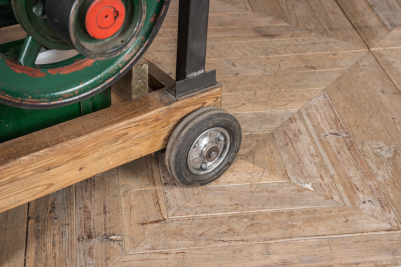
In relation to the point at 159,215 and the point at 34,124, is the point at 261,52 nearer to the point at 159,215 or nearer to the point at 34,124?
the point at 159,215

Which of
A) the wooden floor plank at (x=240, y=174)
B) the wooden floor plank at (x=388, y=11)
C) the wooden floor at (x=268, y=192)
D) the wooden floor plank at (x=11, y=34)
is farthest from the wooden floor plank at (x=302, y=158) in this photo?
the wooden floor plank at (x=11, y=34)

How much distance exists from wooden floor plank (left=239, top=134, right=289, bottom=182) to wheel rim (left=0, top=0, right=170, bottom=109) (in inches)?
26.0

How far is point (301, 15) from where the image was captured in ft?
8.43

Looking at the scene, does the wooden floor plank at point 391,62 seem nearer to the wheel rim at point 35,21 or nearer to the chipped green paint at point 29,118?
the chipped green paint at point 29,118

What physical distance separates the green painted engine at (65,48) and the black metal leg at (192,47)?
0.08m

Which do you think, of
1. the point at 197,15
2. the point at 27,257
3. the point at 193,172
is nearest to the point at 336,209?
the point at 193,172

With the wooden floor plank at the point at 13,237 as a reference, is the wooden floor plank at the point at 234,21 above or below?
above

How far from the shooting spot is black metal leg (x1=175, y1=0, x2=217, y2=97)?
124 centimetres

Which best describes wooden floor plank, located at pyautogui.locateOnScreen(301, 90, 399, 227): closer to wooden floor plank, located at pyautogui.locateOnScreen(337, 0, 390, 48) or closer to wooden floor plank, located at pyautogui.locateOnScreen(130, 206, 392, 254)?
wooden floor plank, located at pyautogui.locateOnScreen(130, 206, 392, 254)

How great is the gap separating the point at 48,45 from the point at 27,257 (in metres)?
0.63

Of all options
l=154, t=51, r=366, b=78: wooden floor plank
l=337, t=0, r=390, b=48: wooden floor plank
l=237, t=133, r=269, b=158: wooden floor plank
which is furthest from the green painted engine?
l=337, t=0, r=390, b=48: wooden floor plank

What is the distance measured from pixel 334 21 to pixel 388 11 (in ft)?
1.23

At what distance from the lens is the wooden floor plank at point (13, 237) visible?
1.33 metres

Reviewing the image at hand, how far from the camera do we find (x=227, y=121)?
1462mm
